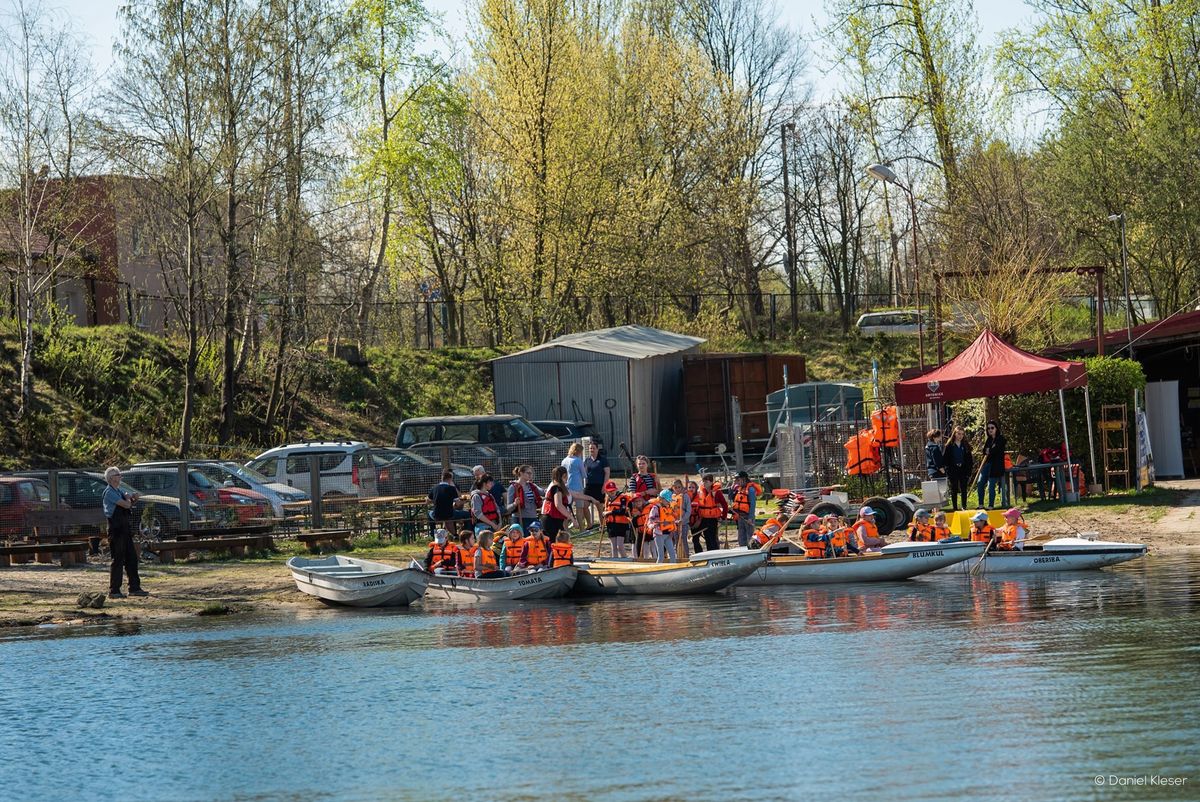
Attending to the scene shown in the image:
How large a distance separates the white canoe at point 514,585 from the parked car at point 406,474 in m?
6.12

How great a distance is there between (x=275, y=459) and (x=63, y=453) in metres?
6.79

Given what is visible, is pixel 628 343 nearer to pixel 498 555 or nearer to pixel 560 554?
pixel 498 555

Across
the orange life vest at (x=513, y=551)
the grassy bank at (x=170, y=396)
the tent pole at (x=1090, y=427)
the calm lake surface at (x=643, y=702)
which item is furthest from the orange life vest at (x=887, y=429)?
the grassy bank at (x=170, y=396)

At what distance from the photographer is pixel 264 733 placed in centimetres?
1511

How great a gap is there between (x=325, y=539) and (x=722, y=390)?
16.9 meters

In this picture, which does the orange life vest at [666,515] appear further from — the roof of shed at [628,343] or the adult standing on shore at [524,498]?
the roof of shed at [628,343]

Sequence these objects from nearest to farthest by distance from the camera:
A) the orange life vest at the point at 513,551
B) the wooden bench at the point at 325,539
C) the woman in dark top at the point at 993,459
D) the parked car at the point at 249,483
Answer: the orange life vest at the point at 513,551 < the woman in dark top at the point at 993,459 < the wooden bench at the point at 325,539 < the parked car at the point at 249,483

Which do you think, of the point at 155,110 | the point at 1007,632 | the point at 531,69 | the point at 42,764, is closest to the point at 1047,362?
the point at 1007,632

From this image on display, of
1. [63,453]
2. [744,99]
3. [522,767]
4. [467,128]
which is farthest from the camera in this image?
[744,99]

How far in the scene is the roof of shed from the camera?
1575 inches

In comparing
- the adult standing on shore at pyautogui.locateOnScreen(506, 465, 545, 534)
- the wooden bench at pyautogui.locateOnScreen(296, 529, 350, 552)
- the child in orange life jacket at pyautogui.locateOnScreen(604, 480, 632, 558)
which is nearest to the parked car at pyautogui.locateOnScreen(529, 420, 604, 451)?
the wooden bench at pyautogui.locateOnScreen(296, 529, 350, 552)

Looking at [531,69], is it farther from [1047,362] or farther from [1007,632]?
[1007,632]

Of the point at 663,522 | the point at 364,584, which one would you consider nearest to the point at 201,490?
the point at 364,584

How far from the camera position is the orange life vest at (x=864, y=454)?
2917 centimetres
